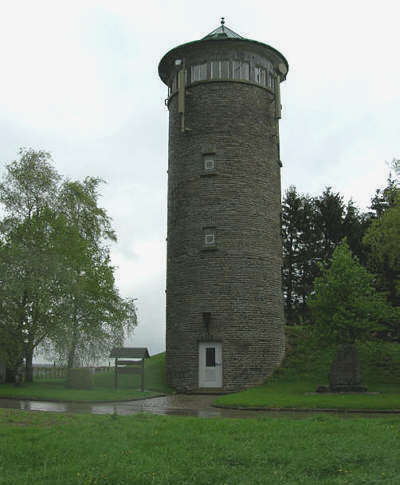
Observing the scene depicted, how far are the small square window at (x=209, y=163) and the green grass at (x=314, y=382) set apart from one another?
9.66 meters

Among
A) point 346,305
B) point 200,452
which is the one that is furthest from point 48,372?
point 200,452

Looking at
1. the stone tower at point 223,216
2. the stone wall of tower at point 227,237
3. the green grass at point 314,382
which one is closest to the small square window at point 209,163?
the stone tower at point 223,216

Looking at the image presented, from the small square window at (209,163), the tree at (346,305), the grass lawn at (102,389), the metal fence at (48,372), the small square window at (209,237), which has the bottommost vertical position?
the grass lawn at (102,389)

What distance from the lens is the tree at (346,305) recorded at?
25281mm

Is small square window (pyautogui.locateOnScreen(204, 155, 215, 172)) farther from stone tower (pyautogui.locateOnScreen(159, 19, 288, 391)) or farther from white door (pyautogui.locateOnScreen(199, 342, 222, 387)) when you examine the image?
white door (pyautogui.locateOnScreen(199, 342, 222, 387))

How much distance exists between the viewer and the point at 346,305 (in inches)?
1006

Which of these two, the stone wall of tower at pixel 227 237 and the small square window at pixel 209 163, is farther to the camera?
the small square window at pixel 209 163

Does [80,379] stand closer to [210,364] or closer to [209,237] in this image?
[210,364]

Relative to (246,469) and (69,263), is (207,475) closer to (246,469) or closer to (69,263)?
(246,469)

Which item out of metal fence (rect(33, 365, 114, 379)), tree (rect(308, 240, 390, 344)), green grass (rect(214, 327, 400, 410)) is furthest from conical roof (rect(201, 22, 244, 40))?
metal fence (rect(33, 365, 114, 379))

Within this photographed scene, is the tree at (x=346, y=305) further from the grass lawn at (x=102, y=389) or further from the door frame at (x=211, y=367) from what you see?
the grass lawn at (x=102, y=389)

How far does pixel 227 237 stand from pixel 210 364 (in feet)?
19.8

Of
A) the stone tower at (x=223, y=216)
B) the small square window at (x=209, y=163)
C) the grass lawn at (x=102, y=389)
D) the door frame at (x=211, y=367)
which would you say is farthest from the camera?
the small square window at (x=209, y=163)

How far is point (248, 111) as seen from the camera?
3061cm
